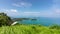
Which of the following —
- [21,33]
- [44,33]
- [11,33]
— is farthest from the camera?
[44,33]

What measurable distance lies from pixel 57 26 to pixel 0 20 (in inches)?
121

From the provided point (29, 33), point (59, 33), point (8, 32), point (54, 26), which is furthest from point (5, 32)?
point (54, 26)

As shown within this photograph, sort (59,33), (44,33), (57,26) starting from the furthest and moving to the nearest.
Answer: (57,26) < (59,33) < (44,33)

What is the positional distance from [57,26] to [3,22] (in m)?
2.93

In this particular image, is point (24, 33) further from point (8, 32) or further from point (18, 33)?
point (8, 32)

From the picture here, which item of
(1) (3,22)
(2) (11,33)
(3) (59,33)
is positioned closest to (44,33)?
(3) (59,33)

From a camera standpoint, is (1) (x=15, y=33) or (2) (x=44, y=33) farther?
(2) (x=44, y=33)

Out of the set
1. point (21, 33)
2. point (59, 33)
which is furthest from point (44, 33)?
point (21, 33)

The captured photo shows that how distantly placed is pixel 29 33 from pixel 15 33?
0.56 m

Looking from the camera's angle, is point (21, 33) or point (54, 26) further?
point (54, 26)

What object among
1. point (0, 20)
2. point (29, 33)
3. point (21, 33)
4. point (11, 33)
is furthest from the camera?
point (0, 20)

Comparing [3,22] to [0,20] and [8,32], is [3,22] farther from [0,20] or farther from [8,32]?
[8,32]

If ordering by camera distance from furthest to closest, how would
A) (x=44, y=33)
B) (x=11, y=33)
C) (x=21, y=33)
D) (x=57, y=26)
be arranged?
(x=57, y=26) < (x=44, y=33) < (x=21, y=33) < (x=11, y=33)

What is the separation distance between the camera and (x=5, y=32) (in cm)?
368
